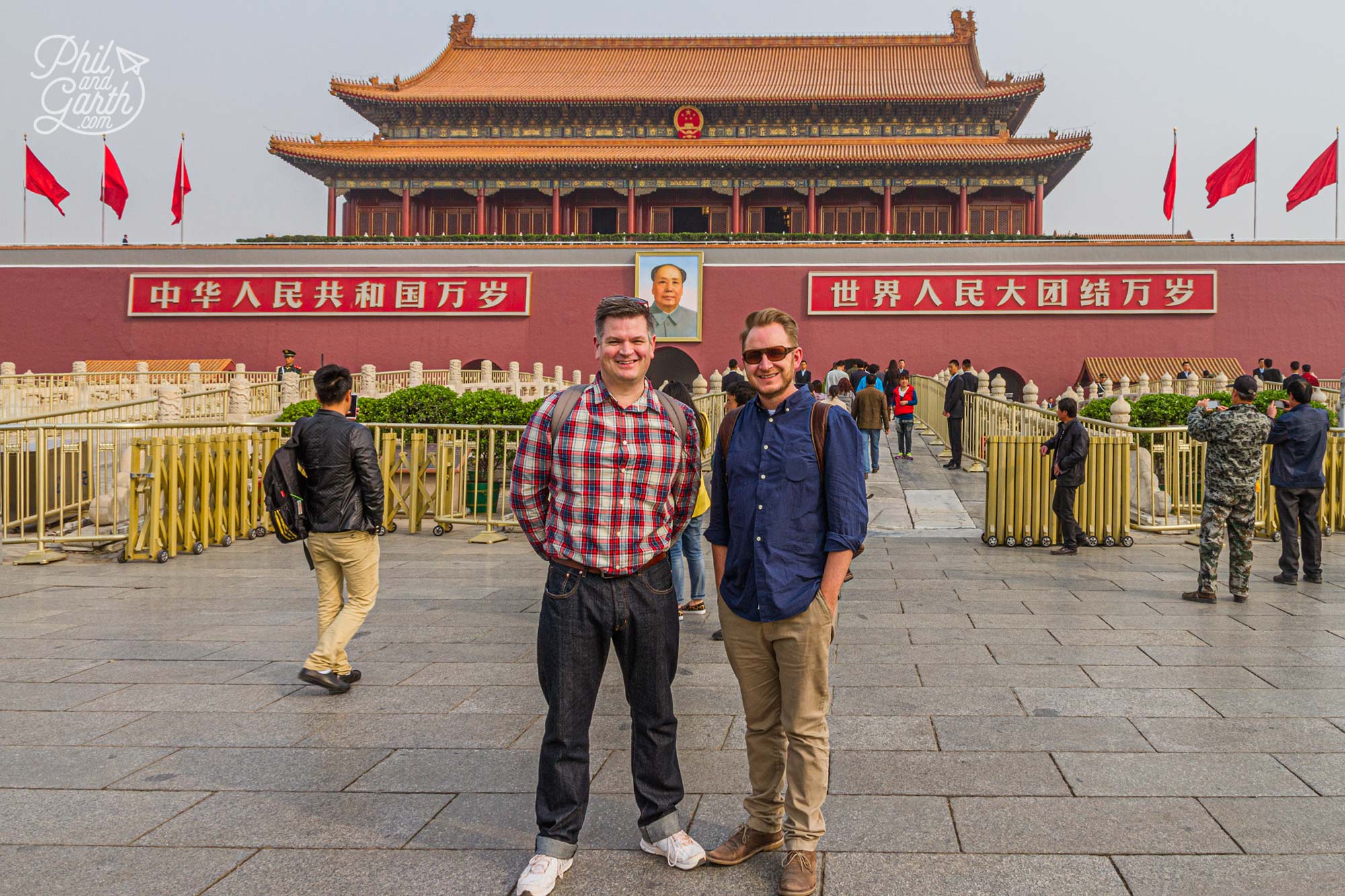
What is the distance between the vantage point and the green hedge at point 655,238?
26500 mm

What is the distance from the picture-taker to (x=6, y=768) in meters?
3.79

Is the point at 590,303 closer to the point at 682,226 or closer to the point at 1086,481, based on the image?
the point at 682,226

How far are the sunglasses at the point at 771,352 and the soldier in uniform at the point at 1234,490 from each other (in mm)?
4920

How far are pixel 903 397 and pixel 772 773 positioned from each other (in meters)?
12.8

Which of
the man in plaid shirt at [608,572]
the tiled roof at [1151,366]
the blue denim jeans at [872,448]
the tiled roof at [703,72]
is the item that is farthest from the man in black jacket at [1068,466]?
the tiled roof at [703,72]

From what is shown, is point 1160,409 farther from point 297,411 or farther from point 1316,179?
point 1316,179

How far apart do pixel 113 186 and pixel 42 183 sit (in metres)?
1.49

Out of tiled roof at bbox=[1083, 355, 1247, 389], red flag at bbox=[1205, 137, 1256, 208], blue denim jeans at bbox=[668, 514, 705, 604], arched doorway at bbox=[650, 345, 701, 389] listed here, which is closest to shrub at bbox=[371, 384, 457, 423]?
blue denim jeans at bbox=[668, 514, 705, 604]

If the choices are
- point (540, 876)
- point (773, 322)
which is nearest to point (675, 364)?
point (773, 322)

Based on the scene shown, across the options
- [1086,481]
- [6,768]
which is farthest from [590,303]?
[6,768]

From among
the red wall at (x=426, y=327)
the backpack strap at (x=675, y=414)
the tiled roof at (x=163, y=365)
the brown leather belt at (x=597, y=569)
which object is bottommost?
the brown leather belt at (x=597, y=569)

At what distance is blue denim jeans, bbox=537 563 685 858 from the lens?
2953 mm

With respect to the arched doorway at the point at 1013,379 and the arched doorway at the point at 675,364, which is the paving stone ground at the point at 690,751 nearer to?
the arched doorway at the point at 1013,379

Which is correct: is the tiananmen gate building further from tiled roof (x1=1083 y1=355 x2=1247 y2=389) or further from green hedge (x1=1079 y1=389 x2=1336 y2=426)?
green hedge (x1=1079 y1=389 x2=1336 y2=426)
